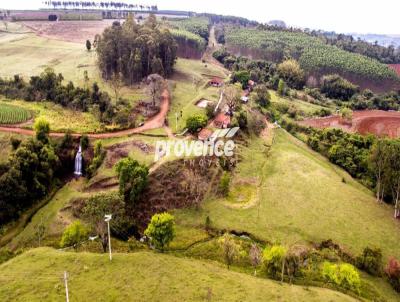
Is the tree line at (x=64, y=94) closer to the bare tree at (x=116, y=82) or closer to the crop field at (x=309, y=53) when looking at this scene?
the bare tree at (x=116, y=82)

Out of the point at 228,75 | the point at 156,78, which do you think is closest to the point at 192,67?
the point at 228,75

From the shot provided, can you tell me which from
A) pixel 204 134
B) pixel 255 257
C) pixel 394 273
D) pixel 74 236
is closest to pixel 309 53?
pixel 204 134

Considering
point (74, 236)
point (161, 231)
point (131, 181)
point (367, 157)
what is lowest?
point (74, 236)

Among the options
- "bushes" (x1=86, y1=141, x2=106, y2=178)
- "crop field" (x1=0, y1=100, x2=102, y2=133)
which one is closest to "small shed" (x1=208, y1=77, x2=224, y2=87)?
"crop field" (x1=0, y1=100, x2=102, y2=133)

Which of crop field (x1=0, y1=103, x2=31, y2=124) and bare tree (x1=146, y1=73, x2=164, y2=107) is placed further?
bare tree (x1=146, y1=73, x2=164, y2=107)

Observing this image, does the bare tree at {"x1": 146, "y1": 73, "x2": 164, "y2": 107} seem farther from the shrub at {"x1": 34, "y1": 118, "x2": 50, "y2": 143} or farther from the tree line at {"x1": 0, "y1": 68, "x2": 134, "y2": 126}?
the shrub at {"x1": 34, "y1": 118, "x2": 50, "y2": 143}

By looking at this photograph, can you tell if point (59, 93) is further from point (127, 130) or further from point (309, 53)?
point (309, 53)
